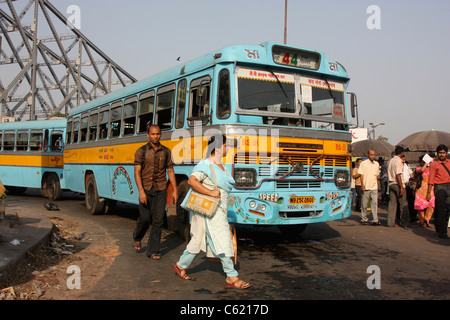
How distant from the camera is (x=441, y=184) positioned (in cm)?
835

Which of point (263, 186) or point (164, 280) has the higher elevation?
point (263, 186)

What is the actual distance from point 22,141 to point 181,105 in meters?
11.7

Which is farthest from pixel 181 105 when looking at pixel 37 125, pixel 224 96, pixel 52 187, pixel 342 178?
pixel 37 125

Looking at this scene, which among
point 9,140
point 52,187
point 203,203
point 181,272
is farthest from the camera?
point 9,140

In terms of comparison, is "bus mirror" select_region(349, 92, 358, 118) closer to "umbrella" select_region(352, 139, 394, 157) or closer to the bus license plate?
the bus license plate

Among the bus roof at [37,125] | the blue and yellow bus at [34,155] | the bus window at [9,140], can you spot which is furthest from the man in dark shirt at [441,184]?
the bus window at [9,140]

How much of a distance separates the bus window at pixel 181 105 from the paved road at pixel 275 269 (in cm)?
207

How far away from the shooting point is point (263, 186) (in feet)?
21.0

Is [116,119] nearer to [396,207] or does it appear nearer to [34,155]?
[396,207]

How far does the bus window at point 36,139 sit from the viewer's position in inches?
644
